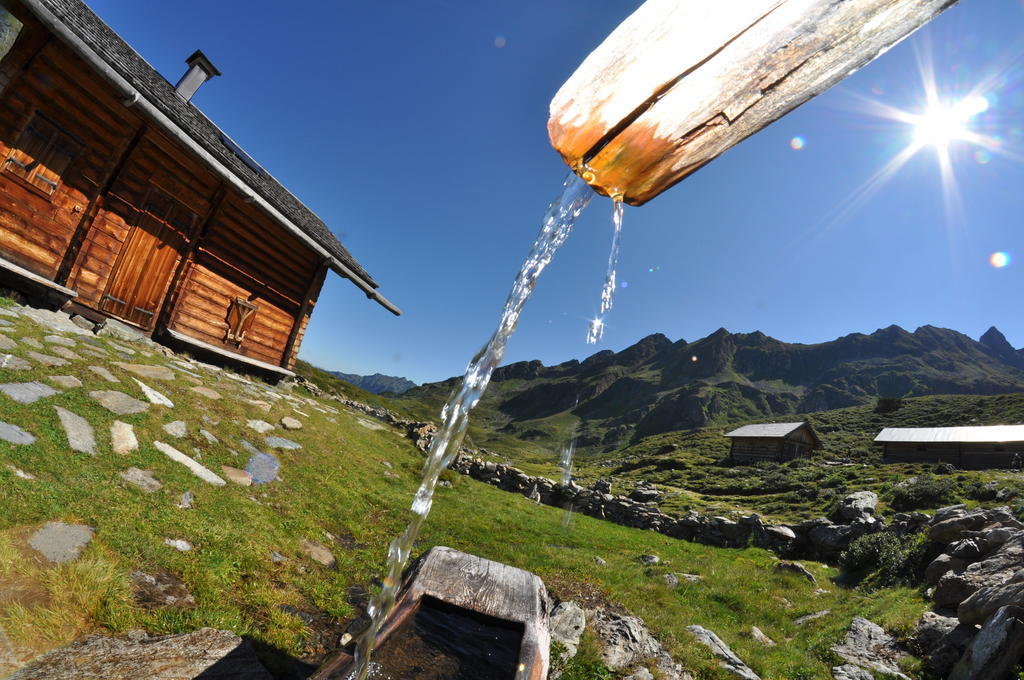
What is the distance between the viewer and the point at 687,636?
5.65 metres

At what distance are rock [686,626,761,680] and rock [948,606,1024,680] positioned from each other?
225cm

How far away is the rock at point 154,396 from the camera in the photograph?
652 cm

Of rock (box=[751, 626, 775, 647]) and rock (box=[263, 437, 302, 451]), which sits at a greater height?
rock (box=[263, 437, 302, 451])

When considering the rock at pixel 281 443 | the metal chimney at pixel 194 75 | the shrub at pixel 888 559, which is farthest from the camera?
the metal chimney at pixel 194 75

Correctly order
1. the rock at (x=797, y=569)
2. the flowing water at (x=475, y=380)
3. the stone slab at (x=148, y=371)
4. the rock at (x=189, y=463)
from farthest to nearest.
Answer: the rock at (x=797, y=569) → the stone slab at (x=148, y=371) → the rock at (x=189, y=463) → the flowing water at (x=475, y=380)

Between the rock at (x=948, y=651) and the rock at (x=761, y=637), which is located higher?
the rock at (x=948, y=651)

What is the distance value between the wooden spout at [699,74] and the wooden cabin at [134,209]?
10707 mm

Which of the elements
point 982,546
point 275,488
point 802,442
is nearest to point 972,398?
point 802,442

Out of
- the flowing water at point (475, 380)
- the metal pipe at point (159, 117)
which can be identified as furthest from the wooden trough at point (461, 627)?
the metal pipe at point (159, 117)

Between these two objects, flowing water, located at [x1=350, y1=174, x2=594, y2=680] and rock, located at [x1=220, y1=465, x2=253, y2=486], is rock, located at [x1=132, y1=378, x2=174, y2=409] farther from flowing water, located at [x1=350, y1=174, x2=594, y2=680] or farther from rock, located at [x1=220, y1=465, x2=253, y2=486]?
flowing water, located at [x1=350, y1=174, x2=594, y2=680]

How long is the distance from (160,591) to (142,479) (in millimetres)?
1848

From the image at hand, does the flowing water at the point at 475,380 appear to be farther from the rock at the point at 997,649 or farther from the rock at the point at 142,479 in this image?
the rock at the point at 997,649

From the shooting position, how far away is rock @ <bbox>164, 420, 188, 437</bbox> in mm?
6062

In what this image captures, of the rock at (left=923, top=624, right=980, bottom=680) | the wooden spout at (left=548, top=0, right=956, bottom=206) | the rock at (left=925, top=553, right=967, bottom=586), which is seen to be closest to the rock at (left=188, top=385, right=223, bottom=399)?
the wooden spout at (left=548, top=0, right=956, bottom=206)
